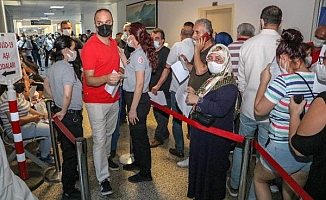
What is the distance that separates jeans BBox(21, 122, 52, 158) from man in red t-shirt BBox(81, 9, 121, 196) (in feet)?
2.97

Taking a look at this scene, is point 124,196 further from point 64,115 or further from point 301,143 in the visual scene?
point 301,143

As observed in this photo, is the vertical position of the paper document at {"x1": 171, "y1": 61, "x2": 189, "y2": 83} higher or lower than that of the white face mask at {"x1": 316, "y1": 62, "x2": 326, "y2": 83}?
lower

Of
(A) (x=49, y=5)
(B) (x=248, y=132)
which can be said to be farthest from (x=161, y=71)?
(A) (x=49, y=5)

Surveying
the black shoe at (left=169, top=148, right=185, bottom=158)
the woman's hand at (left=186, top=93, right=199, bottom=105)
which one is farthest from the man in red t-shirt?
the black shoe at (left=169, top=148, right=185, bottom=158)

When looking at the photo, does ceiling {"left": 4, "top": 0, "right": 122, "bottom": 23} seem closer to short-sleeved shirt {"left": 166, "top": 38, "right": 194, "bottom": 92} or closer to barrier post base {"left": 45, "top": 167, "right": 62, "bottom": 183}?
short-sleeved shirt {"left": 166, "top": 38, "right": 194, "bottom": 92}

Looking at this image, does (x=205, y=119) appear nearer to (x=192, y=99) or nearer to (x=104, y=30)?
(x=192, y=99)

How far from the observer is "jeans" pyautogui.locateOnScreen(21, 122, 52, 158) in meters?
2.76

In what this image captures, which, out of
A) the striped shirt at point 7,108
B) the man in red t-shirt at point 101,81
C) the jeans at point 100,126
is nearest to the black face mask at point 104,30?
the man in red t-shirt at point 101,81

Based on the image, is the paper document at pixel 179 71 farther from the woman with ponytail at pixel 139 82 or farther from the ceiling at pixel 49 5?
the ceiling at pixel 49 5

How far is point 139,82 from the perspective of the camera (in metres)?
2.31

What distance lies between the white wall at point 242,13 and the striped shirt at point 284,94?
320 centimetres

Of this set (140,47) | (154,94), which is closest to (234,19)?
(154,94)

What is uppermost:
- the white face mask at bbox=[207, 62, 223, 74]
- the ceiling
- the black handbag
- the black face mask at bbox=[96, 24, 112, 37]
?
the ceiling

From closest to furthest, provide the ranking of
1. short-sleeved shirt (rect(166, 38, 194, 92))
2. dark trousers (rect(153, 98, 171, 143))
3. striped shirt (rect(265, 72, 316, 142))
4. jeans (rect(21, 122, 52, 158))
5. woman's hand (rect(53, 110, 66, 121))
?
striped shirt (rect(265, 72, 316, 142)) < woman's hand (rect(53, 110, 66, 121)) < jeans (rect(21, 122, 52, 158)) < short-sleeved shirt (rect(166, 38, 194, 92)) < dark trousers (rect(153, 98, 171, 143))
